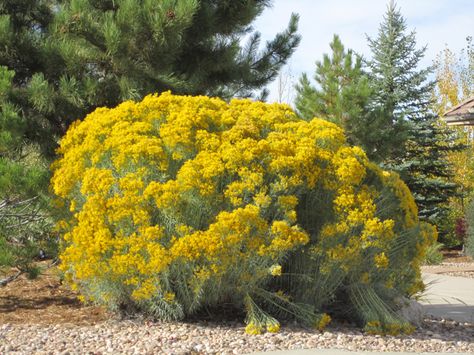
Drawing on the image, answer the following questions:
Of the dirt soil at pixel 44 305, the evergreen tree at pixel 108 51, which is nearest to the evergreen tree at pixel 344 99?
the evergreen tree at pixel 108 51

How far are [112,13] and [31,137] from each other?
1811 millimetres

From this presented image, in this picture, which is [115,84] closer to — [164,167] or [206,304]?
[164,167]

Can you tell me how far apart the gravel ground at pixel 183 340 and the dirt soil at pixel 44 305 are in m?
0.36

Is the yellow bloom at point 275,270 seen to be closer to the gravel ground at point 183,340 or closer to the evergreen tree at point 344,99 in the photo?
the gravel ground at point 183,340

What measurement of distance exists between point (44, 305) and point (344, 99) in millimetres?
10719

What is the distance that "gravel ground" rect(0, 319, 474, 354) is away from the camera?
16.6ft

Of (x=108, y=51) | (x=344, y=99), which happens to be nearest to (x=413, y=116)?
(x=344, y=99)

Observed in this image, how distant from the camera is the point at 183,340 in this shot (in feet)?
17.3

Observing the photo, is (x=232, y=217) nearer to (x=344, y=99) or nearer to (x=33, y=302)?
(x=33, y=302)

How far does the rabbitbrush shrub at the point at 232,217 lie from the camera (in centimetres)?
551

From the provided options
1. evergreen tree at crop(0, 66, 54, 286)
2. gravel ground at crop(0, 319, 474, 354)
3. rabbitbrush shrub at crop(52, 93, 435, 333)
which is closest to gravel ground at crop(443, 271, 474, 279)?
rabbitbrush shrub at crop(52, 93, 435, 333)

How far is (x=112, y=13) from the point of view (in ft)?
25.9

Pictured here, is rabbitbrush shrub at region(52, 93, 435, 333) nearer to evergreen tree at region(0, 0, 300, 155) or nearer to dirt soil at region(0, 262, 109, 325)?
dirt soil at region(0, 262, 109, 325)

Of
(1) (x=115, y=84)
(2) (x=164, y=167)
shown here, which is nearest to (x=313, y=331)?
(2) (x=164, y=167)
